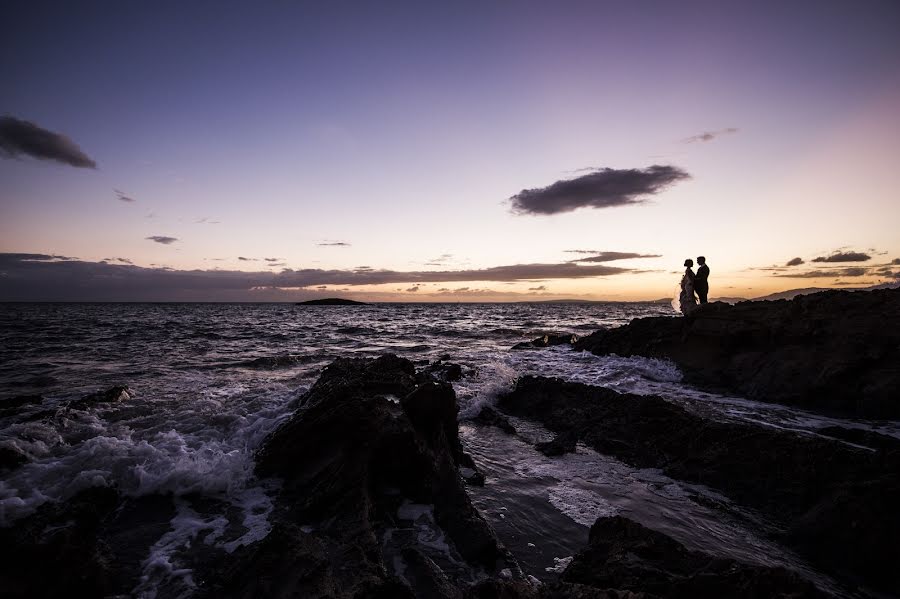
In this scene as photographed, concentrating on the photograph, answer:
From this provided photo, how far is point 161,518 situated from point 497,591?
15.7ft

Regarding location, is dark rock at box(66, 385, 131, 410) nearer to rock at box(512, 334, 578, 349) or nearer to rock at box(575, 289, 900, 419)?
rock at box(575, 289, 900, 419)

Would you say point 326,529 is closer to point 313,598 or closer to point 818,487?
point 313,598

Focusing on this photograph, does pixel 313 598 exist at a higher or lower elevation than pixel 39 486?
higher

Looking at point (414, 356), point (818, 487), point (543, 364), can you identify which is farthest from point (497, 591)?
point (414, 356)

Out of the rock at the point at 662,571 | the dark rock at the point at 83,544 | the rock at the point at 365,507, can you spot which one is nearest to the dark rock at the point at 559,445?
the rock at the point at 365,507

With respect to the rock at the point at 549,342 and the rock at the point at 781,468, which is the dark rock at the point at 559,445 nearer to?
the rock at the point at 781,468

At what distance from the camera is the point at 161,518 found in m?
5.21

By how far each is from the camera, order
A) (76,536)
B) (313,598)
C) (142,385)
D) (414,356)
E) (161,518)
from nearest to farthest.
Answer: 1. (313,598)
2. (76,536)
3. (161,518)
4. (142,385)
5. (414,356)

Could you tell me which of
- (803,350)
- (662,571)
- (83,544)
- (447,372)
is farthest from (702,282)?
(83,544)

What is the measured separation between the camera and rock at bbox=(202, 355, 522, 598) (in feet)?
11.7

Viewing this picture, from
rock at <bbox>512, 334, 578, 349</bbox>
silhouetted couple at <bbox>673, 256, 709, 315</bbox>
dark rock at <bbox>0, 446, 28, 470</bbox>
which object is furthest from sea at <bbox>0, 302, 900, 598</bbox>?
rock at <bbox>512, 334, 578, 349</bbox>

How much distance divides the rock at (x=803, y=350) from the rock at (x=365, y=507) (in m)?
9.64

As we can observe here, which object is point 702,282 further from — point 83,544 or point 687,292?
point 83,544

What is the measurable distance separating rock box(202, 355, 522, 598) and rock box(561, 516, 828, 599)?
97 centimetres
